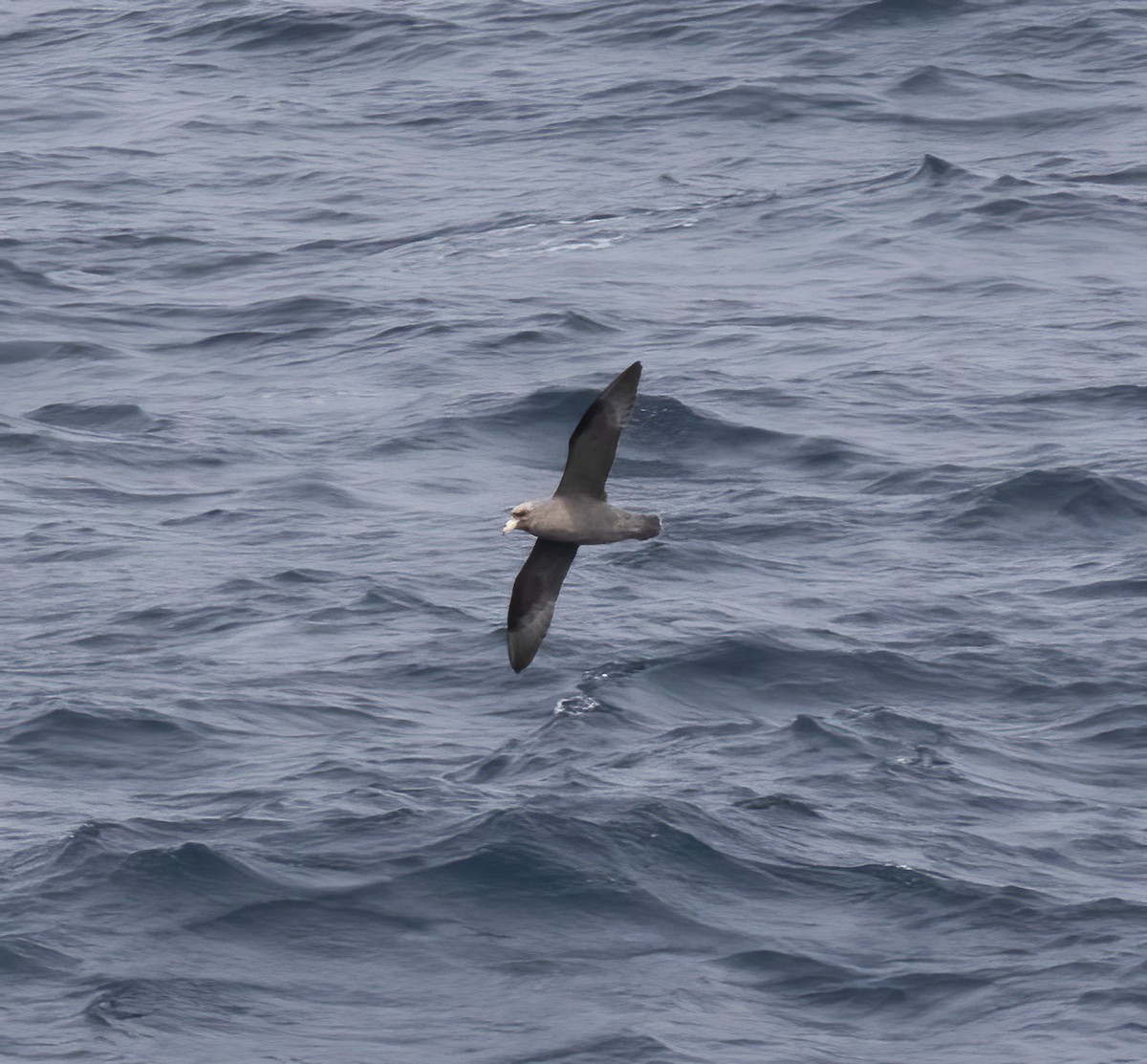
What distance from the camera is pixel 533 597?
46.8 ft

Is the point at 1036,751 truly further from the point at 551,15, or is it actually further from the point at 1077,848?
the point at 551,15

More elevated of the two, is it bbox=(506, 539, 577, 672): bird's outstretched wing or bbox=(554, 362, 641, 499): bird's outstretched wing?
bbox=(554, 362, 641, 499): bird's outstretched wing

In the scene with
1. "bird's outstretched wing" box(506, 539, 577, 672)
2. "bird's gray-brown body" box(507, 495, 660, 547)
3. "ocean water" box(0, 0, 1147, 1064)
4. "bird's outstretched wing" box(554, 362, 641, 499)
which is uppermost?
"bird's outstretched wing" box(554, 362, 641, 499)

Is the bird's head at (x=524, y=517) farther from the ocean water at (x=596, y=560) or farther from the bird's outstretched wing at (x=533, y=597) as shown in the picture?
the ocean water at (x=596, y=560)

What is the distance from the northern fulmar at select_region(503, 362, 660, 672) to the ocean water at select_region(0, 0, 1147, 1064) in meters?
Answer: 1.85

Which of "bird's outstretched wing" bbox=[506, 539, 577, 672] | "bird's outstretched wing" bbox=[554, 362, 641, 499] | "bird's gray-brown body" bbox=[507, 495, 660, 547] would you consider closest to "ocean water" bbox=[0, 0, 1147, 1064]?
"bird's outstretched wing" bbox=[506, 539, 577, 672]

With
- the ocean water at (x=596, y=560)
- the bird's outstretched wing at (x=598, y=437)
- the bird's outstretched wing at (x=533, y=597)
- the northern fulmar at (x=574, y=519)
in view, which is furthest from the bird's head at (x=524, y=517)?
the ocean water at (x=596, y=560)

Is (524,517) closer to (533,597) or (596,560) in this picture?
(533,597)

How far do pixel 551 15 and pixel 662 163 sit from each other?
7.76 meters

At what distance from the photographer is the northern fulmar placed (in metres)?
12.5

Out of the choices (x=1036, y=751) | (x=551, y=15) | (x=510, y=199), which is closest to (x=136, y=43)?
(x=551, y=15)

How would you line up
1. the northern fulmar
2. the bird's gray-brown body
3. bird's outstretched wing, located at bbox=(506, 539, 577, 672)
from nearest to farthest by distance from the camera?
the northern fulmar → the bird's gray-brown body → bird's outstretched wing, located at bbox=(506, 539, 577, 672)

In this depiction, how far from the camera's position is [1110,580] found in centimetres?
1884

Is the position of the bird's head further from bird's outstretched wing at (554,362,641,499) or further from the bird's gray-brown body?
bird's outstretched wing at (554,362,641,499)
